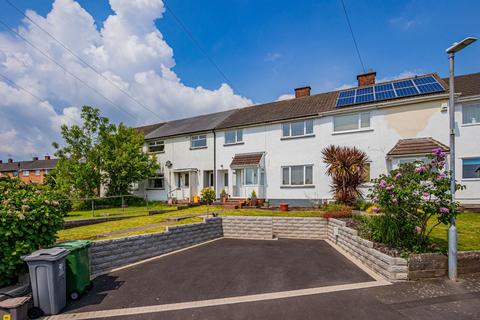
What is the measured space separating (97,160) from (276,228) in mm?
17361

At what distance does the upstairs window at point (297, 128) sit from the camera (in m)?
18.2

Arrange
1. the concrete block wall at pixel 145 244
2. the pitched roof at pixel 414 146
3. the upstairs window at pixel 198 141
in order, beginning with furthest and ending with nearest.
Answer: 1. the upstairs window at pixel 198 141
2. the pitched roof at pixel 414 146
3. the concrete block wall at pixel 145 244

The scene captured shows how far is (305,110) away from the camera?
62.0 ft

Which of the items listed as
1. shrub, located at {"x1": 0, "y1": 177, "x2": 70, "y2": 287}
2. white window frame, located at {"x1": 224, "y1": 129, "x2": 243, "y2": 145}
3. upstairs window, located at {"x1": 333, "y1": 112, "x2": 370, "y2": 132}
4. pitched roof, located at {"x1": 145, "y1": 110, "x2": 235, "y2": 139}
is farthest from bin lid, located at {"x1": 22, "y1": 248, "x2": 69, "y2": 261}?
pitched roof, located at {"x1": 145, "y1": 110, "x2": 235, "y2": 139}

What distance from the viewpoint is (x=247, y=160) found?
64.0 feet

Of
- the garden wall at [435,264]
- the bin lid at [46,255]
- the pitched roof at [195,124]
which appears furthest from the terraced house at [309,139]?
the bin lid at [46,255]

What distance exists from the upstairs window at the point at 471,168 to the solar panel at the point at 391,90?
435 cm

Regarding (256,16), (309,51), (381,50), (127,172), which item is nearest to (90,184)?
(127,172)

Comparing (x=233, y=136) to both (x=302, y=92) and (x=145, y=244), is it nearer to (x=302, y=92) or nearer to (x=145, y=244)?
(x=302, y=92)

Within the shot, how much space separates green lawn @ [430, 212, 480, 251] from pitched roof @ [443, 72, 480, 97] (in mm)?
7327

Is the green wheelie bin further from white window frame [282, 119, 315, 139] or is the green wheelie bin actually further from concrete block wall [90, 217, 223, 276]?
white window frame [282, 119, 315, 139]

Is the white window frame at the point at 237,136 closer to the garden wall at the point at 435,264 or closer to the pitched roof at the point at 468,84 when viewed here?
the pitched roof at the point at 468,84

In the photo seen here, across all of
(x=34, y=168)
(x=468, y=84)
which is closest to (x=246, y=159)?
(x=468, y=84)

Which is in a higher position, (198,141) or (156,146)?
(198,141)
